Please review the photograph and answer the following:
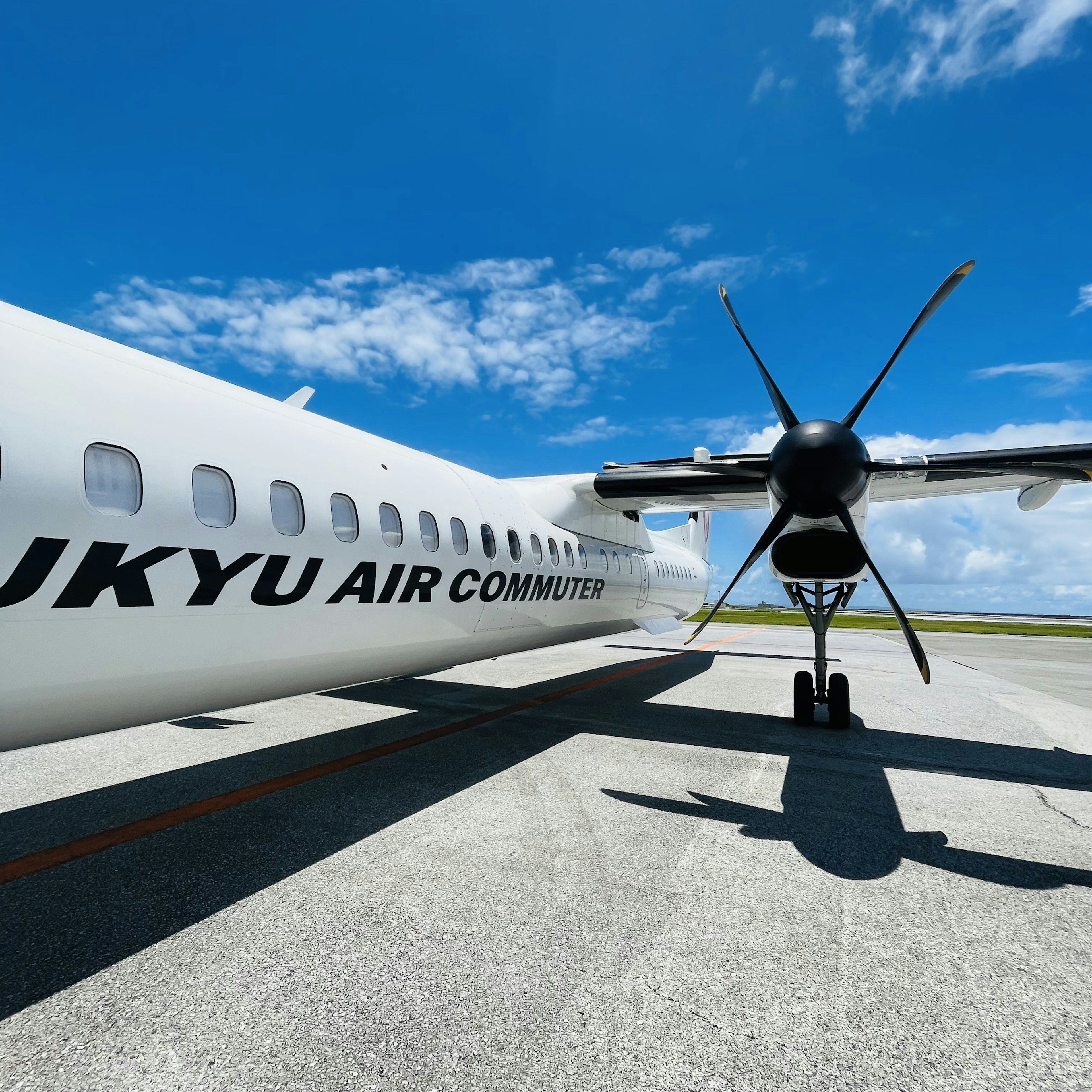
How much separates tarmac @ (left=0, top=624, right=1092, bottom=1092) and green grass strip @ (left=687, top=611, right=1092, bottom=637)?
19.1 m

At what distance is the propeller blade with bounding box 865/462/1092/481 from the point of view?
20.4 ft

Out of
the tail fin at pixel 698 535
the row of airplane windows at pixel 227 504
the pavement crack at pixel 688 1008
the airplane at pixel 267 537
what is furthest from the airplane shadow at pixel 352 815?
the tail fin at pixel 698 535

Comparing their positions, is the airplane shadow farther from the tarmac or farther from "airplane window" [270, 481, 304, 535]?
"airplane window" [270, 481, 304, 535]

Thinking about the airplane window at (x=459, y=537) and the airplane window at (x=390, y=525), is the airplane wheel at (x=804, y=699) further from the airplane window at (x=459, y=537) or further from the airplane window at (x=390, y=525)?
the airplane window at (x=390, y=525)

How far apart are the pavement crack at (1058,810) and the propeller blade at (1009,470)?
3.12 metres

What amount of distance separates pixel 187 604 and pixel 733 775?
451cm

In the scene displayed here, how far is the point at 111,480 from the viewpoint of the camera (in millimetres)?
3166

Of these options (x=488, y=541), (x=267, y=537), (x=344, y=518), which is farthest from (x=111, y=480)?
(x=488, y=541)

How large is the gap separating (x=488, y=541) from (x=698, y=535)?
39.9 ft

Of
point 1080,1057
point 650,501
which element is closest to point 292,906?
point 1080,1057

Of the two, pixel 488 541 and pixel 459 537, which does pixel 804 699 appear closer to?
pixel 488 541

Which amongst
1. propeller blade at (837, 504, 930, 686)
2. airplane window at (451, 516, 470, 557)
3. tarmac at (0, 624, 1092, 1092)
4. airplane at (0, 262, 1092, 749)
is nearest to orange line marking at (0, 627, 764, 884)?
tarmac at (0, 624, 1092, 1092)

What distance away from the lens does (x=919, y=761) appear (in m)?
5.94

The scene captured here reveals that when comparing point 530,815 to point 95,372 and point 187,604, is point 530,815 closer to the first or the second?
point 187,604
